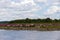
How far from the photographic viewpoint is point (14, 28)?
108250mm

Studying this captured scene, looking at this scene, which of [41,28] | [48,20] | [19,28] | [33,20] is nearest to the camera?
[41,28]

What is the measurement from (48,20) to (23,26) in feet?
74.7

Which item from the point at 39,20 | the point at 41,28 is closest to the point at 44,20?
the point at 39,20

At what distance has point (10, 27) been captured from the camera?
371ft

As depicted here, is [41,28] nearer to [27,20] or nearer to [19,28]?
[19,28]

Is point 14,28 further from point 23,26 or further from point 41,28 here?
point 41,28

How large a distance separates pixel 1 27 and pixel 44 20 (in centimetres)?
2429

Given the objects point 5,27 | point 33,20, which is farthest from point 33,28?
point 33,20

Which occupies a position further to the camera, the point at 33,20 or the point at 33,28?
the point at 33,20

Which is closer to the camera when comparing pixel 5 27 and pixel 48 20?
pixel 5 27

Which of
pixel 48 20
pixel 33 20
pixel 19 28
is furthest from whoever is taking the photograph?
pixel 33 20

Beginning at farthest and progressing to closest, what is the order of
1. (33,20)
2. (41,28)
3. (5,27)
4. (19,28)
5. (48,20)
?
(33,20) → (48,20) → (5,27) → (19,28) → (41,28)

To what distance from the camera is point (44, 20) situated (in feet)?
442

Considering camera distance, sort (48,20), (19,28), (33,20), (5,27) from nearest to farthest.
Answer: (19,28), (5,27), (48,20), (33,20)
